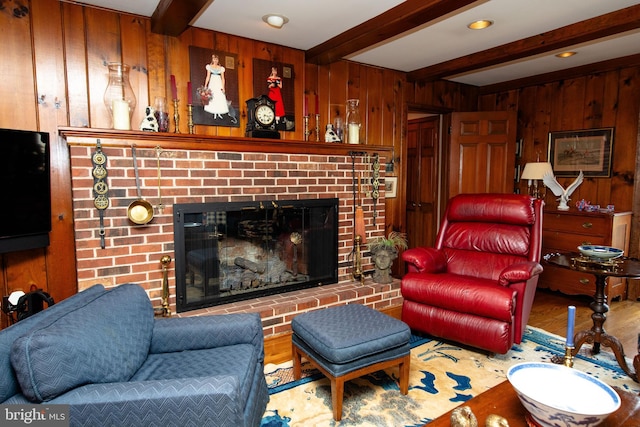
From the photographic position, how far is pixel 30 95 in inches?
91.3

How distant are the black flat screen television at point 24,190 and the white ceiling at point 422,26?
103cm

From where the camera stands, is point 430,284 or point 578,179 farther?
point 578,179

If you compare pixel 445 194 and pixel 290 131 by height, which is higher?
pixel 290 131

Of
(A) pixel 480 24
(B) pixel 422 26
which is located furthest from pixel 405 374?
(A) pixel 480 24

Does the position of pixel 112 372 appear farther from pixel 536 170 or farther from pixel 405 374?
pixel 536 170

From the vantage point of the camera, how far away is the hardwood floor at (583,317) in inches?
118

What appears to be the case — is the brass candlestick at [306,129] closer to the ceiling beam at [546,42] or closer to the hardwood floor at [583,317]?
the ceiling beam at [546,42]

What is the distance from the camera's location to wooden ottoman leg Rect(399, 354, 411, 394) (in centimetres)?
210

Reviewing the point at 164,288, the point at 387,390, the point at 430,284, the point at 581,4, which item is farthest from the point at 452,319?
the point at 581,4

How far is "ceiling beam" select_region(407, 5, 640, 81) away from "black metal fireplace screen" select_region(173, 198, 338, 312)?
5.84 ft

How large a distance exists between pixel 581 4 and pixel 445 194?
7.90ft

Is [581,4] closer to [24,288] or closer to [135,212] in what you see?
[135,212]

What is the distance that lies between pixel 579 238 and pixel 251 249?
10.4 ft

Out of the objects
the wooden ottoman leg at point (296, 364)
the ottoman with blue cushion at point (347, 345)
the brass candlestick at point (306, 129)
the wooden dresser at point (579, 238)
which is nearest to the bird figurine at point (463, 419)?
the ottoman with blue cushion at point (347, 345)
